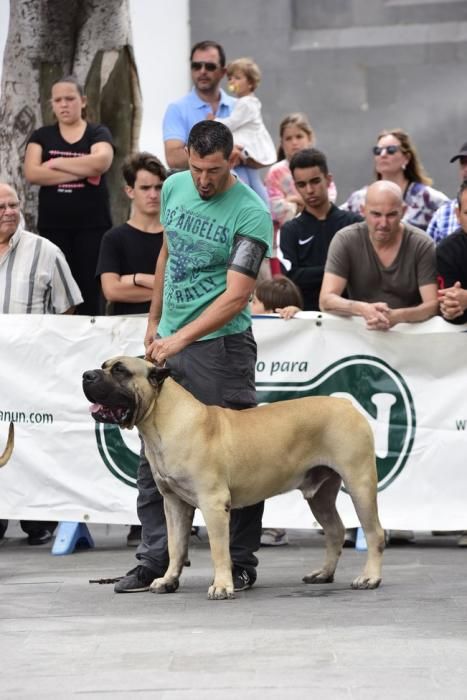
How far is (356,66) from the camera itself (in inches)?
625

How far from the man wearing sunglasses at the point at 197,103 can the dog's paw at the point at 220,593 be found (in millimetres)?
4489

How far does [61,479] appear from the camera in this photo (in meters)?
9.30

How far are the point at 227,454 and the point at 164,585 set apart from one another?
746 mm

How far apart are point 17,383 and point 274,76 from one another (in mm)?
7468

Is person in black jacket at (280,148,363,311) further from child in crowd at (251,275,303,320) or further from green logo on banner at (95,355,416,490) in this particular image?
green logo on banner at (95,355,416,490)

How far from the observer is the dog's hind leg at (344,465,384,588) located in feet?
24.5

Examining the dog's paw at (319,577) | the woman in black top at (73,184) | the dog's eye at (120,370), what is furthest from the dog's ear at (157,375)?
the woman in black top at (73,184)

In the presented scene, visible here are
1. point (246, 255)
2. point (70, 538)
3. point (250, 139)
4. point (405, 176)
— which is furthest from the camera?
point (250, 139)

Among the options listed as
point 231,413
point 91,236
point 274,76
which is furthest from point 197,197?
point 274,76

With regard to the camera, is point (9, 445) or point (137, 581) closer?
point (137, 581)

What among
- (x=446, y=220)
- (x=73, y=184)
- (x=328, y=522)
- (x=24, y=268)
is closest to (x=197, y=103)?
(x=73, y=184)

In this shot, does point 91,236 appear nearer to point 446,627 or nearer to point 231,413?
point 231,413

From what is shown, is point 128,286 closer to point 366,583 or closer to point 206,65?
point 206,65

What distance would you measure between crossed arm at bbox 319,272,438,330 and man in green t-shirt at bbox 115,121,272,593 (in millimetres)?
1345
